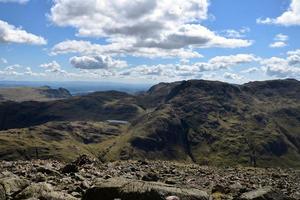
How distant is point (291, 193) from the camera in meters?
36.0

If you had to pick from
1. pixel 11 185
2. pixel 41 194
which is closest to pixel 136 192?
pixel 41 194

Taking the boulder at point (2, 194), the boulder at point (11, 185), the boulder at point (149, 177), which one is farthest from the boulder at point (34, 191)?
the boulder at point (149, 177)

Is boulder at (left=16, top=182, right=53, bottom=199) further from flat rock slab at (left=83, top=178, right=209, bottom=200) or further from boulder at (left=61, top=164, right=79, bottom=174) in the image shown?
boulder at (left=61, top=164, right=79, bottom=174)

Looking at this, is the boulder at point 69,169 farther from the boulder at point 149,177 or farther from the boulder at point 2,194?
the boulder at point 2,194

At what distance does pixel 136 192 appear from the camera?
73.6ft

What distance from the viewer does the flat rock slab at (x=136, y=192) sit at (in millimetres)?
22250

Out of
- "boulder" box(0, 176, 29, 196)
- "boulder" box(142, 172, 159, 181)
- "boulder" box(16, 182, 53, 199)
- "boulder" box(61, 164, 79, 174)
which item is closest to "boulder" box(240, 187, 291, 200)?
"boulder" box(142, 172, 159, 181)

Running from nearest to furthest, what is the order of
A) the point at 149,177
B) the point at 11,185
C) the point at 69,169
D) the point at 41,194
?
the point at 41,194 → the point at 11,185 → the point at 149,177 → the point at 69,169

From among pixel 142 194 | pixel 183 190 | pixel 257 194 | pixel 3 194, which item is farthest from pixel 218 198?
pixel 3 194

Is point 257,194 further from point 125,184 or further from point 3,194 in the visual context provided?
point 3,194

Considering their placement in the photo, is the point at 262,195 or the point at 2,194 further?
the point at 262,195

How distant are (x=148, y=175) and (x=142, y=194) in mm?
14708

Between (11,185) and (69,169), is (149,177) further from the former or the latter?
(11,185)

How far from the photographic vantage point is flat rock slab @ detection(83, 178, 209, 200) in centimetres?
2225
